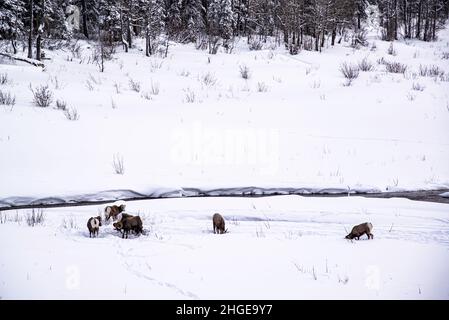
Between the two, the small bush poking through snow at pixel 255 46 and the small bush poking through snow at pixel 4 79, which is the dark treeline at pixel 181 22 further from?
the small bush poking through snow at pixel 4 79

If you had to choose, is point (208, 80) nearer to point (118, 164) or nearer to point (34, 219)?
point (118, 164)

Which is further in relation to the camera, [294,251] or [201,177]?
[201,177]

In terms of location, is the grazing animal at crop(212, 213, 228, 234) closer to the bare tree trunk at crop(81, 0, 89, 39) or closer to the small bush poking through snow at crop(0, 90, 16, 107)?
the small bush poking through snow at crop(0, 90, 16, 107)

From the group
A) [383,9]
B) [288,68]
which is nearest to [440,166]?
[288,68]

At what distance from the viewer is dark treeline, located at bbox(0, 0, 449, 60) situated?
16.6 m

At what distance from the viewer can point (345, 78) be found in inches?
583

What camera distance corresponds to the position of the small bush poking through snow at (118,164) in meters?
7.07

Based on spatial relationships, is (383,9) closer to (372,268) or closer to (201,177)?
(201,177)

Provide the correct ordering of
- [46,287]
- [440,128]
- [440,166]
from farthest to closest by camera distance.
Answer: [440,128] < [440,166] < [46,287]

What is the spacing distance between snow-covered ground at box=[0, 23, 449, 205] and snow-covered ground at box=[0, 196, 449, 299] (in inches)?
58.8

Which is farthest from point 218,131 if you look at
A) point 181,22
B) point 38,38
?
point 181,22

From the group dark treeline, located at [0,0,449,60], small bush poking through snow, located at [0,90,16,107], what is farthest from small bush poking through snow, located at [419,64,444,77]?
small bush poking through snow, located at [0,90,16,107]

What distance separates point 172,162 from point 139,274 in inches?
182

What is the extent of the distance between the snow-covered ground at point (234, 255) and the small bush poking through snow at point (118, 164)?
152 cm
